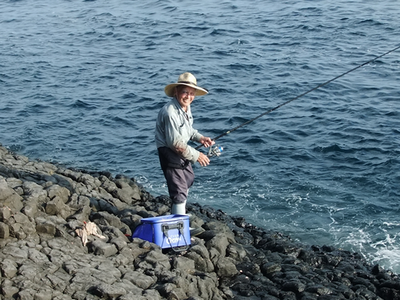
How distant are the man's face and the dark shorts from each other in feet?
1.76

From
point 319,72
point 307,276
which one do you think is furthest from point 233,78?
point 307,276

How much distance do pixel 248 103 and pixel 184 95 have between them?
8.48 metres

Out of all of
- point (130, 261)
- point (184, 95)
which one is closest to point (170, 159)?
point (184, 95)

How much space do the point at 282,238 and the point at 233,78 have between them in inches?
332

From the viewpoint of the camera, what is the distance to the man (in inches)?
252

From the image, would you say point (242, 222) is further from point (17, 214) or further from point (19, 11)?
point (19, 11)

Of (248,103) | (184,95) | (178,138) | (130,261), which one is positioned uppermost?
(184,95)

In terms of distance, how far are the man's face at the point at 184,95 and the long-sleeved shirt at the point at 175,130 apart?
50 millimetres

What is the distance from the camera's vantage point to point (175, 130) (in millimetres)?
6383

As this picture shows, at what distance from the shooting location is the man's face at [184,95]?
6.48 meters

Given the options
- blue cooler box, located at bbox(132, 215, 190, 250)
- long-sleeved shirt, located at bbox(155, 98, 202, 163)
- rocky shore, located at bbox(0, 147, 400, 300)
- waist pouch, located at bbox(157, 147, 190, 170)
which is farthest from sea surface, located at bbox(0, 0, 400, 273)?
long-sleeved shirt, located at bbox(155, 98, 202, 163)

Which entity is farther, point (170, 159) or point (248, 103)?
point (248, 103)

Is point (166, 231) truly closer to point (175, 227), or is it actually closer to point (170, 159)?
point (175, 227)

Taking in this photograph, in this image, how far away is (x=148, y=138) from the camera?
43.9 ft
